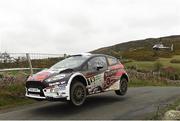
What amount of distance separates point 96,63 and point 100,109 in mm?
1842

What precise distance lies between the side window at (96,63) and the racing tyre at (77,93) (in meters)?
1.02

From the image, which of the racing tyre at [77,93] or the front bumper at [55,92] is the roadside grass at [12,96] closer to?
the front bumper at [55,92]

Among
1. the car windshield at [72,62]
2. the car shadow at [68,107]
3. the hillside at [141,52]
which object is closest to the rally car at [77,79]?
the car windshield at [72,62]

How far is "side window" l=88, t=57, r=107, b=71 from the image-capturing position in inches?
496

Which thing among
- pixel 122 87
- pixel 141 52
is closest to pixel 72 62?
pixel 122 87

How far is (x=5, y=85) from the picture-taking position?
14750mm

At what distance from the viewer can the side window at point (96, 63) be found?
496 inches

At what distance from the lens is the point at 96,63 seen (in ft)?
42.5

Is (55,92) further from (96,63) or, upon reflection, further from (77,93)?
(96,63)

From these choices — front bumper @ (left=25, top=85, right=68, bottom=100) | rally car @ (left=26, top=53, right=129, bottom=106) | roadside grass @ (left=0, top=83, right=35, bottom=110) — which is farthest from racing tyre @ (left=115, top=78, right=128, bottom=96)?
front bumper @ (left=25, top=85, right=68, bottom=100)

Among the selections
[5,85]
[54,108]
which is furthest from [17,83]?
[54,108]

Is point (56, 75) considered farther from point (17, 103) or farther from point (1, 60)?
point (1, 60)

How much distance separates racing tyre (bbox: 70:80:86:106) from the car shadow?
12.4 inches

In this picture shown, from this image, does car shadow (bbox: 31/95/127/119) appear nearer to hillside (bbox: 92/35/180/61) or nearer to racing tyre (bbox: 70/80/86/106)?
racing tyre (bbox: 70/80/86/106)
